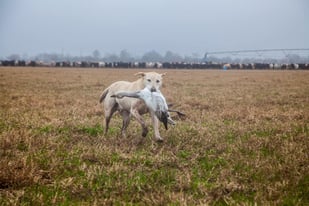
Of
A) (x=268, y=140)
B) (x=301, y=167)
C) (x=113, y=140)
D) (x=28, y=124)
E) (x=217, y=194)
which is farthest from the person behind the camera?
(x=28, y=124)

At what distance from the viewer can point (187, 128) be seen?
8.91 meters

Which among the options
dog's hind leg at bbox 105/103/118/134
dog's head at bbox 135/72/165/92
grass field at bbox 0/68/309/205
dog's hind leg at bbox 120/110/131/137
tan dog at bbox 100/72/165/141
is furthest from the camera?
dog's hind leg at bbox 105/103/118/134

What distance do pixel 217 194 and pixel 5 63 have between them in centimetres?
8112

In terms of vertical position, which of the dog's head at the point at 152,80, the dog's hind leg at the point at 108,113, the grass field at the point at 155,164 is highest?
the dog's head at the point at 152,80

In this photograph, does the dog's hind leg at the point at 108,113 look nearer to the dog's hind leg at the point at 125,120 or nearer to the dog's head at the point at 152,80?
the dog's hind leg at the point at 125,120

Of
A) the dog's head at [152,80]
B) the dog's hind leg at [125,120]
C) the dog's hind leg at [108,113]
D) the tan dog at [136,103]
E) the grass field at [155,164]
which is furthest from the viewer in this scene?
the dog's hind leg at [108,113]

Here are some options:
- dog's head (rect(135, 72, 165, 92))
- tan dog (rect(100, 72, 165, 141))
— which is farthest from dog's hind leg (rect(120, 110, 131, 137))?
dog's head (rect(135, 72, 165, 92))

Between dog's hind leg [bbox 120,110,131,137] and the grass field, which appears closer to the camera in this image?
the grass field

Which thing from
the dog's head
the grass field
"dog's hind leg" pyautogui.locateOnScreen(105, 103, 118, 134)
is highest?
the dog's head

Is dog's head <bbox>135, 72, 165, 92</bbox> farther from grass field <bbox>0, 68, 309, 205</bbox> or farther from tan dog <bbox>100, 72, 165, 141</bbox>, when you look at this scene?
grass field <bbox>0, 68, 309, 205</bbox>

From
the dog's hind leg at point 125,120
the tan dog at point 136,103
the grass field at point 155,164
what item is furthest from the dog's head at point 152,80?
the grass field at point 155,164

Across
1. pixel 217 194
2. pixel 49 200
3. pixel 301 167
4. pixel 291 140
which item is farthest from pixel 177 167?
pixel 291 140

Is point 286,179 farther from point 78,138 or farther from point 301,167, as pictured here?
point 78,138

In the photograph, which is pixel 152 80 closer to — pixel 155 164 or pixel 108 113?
pixel 108 113
